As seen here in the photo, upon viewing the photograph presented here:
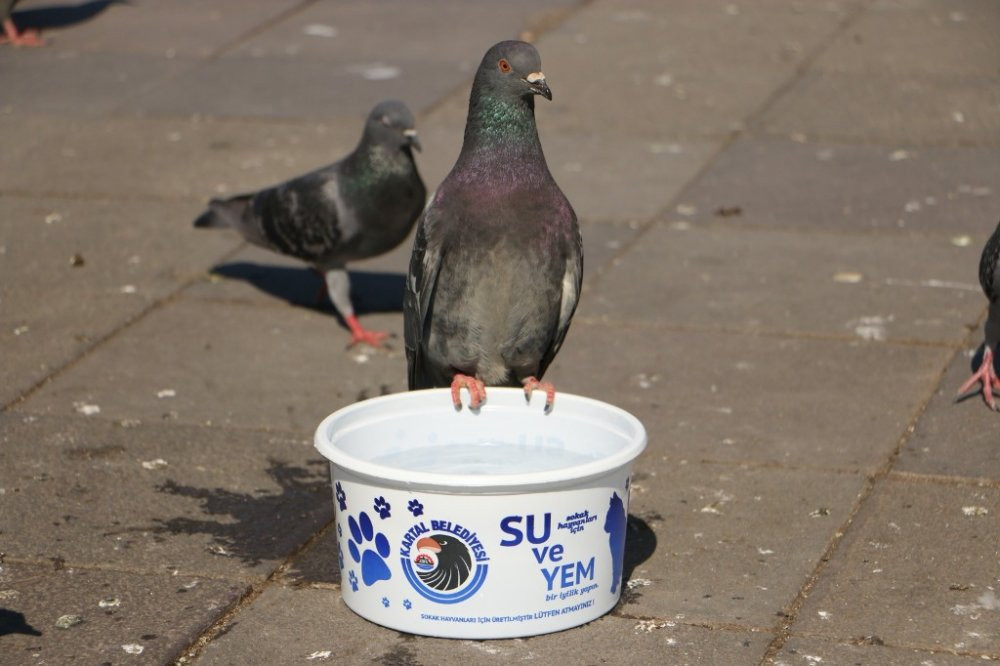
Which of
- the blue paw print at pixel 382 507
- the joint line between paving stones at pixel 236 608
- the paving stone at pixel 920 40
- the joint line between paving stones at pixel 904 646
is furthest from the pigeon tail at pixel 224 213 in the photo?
the paving stone at pixel 920 40

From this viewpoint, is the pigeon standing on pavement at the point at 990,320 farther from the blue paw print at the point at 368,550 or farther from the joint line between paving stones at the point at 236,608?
the blue paw print at the point at 368,550

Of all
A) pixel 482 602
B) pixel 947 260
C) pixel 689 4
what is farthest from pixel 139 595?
pixel 689 4

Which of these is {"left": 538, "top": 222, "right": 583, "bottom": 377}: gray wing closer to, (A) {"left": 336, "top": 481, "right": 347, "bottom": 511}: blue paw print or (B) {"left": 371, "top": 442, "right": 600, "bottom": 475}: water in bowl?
(B) {"left": 371, "top": 442, "right": 600, "bottom": 475}: water in bowl

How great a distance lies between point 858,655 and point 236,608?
1713 mm

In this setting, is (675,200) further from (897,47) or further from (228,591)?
(228,591)

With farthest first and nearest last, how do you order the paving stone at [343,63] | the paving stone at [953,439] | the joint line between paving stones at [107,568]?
the paving stone at [343,63] < the paving stone at [953,439] < the joint line between paving stones at [107,568]

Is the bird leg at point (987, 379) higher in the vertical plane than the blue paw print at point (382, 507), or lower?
lower

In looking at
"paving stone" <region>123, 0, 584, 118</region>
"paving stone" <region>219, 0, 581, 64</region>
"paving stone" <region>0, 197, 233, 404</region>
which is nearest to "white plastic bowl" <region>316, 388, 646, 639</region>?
"paving stone" <region>0, 197, 233, 404</region>

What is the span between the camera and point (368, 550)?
4.14 m

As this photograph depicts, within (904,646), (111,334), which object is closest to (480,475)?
(904,646)

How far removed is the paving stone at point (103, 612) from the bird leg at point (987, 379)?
2.94 meters

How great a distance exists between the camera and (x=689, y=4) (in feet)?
40.9

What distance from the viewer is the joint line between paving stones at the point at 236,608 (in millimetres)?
4141

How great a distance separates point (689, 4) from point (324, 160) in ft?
15.2
